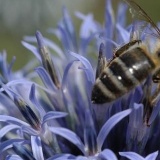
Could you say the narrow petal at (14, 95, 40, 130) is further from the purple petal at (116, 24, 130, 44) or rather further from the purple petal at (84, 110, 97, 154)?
the purple petal at (116, 24, 130, 44)

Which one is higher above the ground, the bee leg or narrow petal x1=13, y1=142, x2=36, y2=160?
the bee leg

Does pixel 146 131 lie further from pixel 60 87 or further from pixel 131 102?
pixel 60 87

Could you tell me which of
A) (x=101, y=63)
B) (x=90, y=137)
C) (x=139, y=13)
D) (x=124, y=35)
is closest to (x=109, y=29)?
(x=124, y=35)

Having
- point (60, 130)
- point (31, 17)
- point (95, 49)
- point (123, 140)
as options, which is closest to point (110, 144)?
point (123, 140)

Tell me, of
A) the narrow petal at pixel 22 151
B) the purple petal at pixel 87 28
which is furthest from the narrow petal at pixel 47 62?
the purple petal at pixel 87 28

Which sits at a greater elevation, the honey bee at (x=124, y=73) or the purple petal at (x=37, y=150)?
the honey bee at (x=124, y=73)

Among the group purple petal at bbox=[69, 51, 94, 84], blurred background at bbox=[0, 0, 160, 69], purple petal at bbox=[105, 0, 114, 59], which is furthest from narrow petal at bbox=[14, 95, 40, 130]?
blurred background at bbox=[0, 0, 160, 69]

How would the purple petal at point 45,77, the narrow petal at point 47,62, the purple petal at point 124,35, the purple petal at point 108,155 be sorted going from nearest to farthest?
the purple petal at point 108,155 → the purple petal at point 45,77 → the narrow petal at point 47,62 → the purple petal at point 124,35

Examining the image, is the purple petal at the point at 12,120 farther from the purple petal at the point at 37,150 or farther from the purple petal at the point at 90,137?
the purple petal at the point at 90,137
